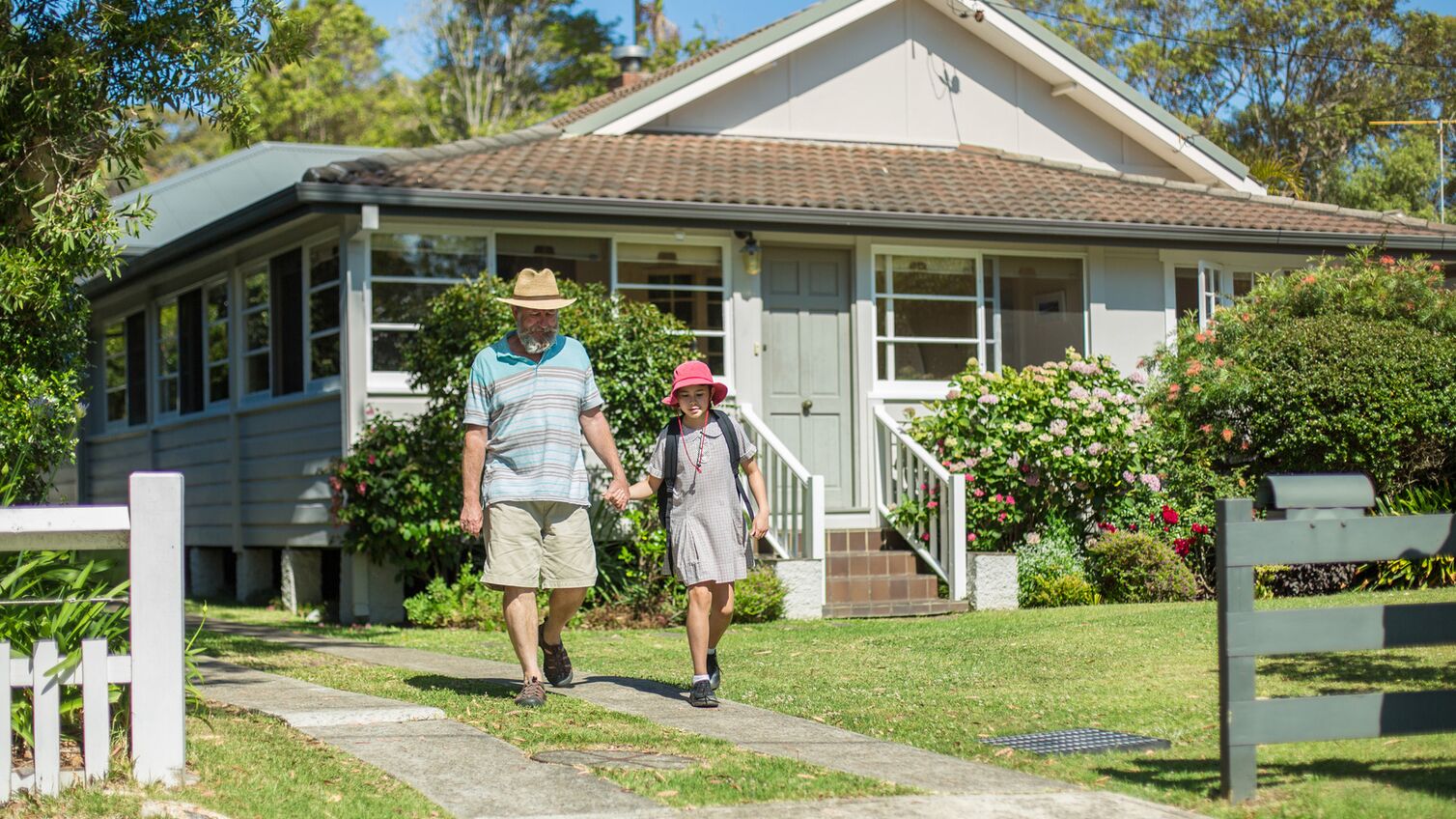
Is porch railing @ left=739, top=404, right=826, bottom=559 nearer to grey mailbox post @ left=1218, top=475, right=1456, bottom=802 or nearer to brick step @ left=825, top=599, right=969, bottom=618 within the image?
brick step @ left=825, top=599, right=969, bottom=618

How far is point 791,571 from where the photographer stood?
12.1m

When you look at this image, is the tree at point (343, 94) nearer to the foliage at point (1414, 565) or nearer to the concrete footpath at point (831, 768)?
the foliage at point (1414, 565)

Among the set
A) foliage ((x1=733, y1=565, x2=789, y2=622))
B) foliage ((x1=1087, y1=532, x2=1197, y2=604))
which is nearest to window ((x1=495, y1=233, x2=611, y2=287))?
foliage ((x1=733, y1=565, x2=789, y2=622))

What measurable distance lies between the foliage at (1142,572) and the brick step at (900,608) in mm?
1213

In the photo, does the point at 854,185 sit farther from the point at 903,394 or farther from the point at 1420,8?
the point at 1420,8

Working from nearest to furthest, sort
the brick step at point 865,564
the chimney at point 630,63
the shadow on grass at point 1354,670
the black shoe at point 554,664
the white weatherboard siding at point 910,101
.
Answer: the shadow on grass at point 1354,670 < the black shoe at point 554,664 < the brick step at point 865,564 < the white weatherboard siding at point 910,101 < the chimney at point 630,63

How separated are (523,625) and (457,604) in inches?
200

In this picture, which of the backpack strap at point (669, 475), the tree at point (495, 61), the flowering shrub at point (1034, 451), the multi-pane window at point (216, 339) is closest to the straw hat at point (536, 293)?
the backpack strap at point (669, 475)

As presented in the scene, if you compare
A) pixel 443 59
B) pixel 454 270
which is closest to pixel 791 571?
pixel 454 270

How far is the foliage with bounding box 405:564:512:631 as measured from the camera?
38.8ft

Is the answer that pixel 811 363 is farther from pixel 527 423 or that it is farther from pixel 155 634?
pixel 155 634

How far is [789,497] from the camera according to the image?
12992 millimetres

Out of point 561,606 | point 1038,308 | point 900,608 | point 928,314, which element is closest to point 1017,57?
point 1038,308

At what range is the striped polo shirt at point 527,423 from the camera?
717 cm
